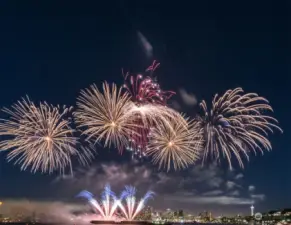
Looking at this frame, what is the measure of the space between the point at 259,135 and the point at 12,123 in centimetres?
2206

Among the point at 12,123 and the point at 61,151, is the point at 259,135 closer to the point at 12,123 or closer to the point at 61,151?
the point at 61,151

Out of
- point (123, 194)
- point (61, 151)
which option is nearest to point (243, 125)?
point (61, 151)

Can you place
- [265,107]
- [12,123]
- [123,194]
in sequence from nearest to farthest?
1. [265,107]
2. [12,123]
3. [123,194]

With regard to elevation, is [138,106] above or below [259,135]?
above

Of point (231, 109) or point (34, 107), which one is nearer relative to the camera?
point (231, 109)

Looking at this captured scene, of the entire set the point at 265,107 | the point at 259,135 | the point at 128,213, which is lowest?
the point at 128,213

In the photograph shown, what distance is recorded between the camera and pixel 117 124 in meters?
35.8

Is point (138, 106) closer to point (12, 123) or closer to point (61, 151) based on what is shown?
point (61, 151)

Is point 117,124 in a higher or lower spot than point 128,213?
higher

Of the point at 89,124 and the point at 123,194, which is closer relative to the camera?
the point at 89,124

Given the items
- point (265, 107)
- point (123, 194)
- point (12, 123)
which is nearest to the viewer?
point (265, 107)

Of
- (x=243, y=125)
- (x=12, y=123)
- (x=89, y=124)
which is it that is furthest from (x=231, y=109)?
(x=12, y=123)

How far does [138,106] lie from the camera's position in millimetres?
35000

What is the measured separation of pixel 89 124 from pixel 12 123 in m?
7.21
